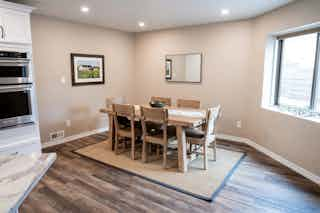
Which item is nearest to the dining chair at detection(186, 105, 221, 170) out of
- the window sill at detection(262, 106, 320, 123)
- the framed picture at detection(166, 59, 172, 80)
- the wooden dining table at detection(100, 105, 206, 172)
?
the wooden dining table at detection(100, 105, 206, 172)

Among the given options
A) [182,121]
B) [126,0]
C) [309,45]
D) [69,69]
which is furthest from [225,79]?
[69,69]

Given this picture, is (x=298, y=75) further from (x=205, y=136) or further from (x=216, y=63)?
(x=205, y=136)

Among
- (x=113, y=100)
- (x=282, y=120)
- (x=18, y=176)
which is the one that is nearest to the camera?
(x=18, y=176)

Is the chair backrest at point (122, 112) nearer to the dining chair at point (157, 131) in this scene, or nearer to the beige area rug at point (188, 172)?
the dining chair at point (157, 131)

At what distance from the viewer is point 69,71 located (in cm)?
454

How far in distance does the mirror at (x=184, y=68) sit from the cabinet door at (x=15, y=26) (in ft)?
9.98

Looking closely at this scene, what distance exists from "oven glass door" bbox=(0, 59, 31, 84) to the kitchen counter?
6.06 ft

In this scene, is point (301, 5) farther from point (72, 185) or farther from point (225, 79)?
point (72, 185)

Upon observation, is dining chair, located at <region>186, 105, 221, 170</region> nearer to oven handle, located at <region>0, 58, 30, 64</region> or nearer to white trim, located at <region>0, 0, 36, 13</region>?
oven handle, located at <region>0, 58, 30, 64</region>

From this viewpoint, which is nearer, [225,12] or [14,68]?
[14,68]

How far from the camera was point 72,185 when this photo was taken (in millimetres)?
2867

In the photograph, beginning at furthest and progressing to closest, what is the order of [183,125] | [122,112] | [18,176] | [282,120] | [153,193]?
[122,112] → [282,120] → [183,125] → [153,193] → [18,176]

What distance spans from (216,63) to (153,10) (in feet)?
5.70

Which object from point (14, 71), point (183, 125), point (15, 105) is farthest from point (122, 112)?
point (14, 71)
